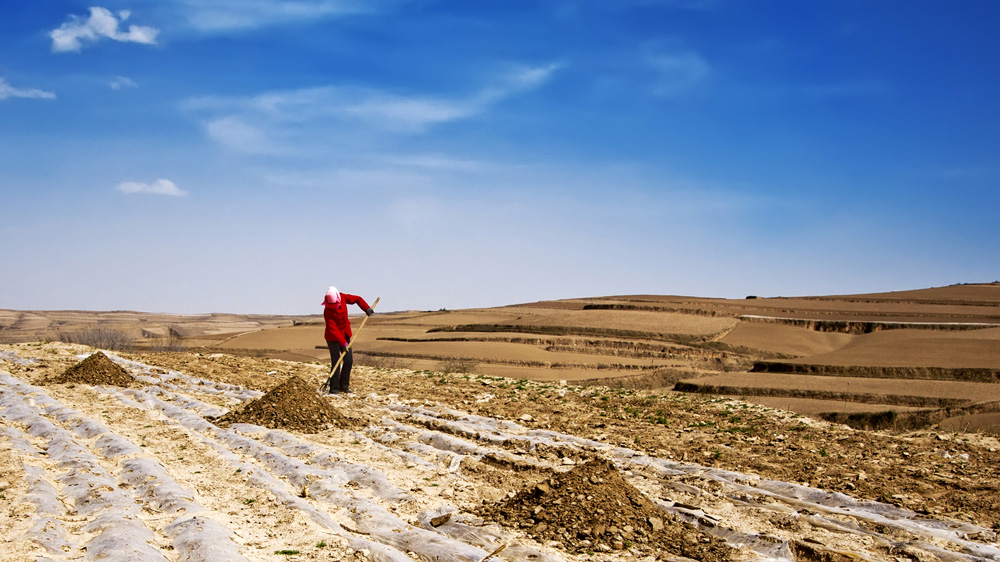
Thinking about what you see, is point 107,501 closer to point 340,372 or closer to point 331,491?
point 331,491

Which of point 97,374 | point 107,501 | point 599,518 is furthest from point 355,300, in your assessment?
point 599,518

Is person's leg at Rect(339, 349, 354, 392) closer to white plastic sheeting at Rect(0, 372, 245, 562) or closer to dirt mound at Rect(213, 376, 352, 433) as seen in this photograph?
dirt mound at Rect(213, 376, 352, 433)

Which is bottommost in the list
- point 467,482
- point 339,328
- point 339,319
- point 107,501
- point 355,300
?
point 467,482

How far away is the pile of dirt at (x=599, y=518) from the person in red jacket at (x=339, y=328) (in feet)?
23.1

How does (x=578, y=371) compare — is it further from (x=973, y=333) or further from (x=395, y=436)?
(x=395, y=436)

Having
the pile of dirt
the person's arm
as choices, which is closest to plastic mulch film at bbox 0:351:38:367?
the person's arm

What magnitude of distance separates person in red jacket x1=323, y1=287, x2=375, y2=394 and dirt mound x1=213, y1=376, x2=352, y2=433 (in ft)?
7.28

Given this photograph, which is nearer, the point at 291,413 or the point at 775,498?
the point at 775,498

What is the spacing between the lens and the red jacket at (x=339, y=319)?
41.5 feet

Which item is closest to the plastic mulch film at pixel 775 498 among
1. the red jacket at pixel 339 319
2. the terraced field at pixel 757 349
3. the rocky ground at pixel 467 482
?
the rocky ground at pixel 467 482

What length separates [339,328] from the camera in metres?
12.8

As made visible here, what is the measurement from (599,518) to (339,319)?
8.02 metres

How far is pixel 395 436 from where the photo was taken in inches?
371

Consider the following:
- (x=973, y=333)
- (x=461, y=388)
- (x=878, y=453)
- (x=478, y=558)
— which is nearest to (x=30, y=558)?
(x=478, y=558)
